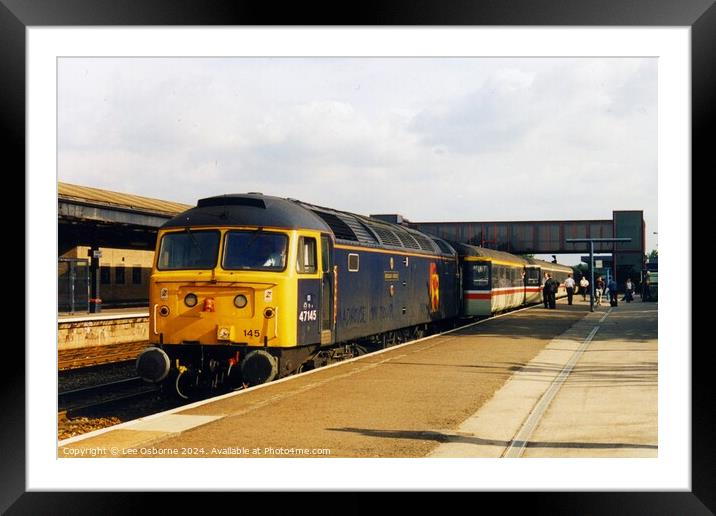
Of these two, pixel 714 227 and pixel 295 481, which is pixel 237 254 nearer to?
pixel 295 481

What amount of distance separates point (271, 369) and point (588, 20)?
6486 mm

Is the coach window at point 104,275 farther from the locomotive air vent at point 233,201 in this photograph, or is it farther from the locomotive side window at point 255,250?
the locomotive side window at point 255,250

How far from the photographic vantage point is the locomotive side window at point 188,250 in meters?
12.0

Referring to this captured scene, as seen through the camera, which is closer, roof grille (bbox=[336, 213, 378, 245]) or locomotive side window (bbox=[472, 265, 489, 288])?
roof grille (bbox=[336, 213, 378, 245])

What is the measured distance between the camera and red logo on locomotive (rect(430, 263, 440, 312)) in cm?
2113

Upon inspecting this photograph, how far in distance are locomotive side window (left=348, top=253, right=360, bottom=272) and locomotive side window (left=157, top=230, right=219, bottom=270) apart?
118 inches

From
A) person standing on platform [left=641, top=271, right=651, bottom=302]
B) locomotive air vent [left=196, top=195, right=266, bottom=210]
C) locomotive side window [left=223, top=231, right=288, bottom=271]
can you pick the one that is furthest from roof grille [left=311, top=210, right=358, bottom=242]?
person standing on platform [left=641, top=271, right=651, bottom=302]

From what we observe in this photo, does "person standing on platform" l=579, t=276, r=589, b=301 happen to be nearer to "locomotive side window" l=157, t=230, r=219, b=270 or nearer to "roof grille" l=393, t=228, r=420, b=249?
"roof grille" l=393, t=228, r=420, b=249

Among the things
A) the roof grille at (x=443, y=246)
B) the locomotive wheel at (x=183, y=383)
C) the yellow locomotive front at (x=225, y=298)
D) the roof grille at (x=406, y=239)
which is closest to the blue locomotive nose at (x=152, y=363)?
the yellow locomotive front at (x=225, y=298)

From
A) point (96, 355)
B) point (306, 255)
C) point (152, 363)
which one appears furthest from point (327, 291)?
point (96, 355)

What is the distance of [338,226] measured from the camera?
46.6ft

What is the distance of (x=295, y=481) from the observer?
754 cm

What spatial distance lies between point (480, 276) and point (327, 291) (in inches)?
571

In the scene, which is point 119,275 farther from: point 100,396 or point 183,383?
point 183,383
